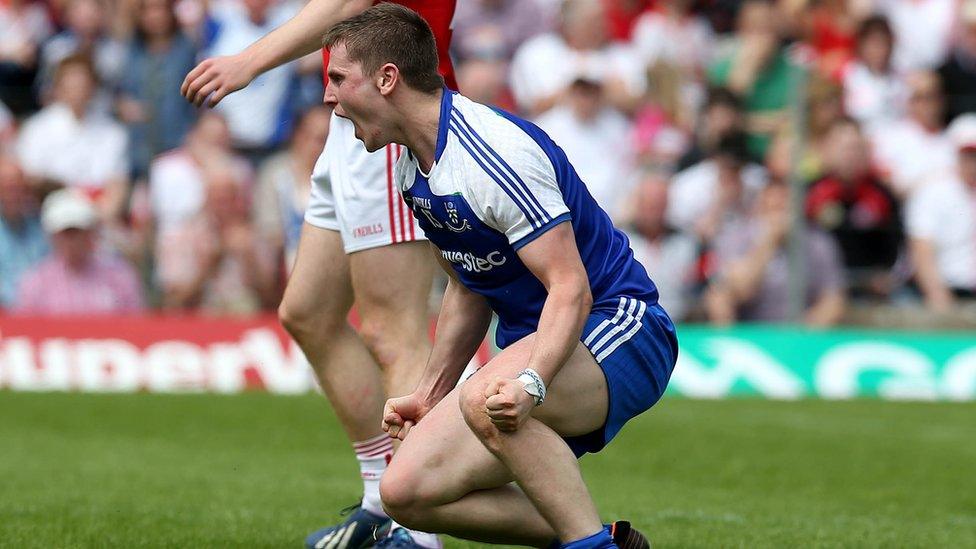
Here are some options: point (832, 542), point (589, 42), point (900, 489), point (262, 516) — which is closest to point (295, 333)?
point (262, 516)

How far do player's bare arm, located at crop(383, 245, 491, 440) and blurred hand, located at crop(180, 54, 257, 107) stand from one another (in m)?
0.92

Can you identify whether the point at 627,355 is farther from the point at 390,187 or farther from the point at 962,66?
the point at 962,66

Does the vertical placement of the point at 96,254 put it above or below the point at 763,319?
above

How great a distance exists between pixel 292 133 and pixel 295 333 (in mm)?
8021

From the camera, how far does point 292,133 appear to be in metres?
13.9

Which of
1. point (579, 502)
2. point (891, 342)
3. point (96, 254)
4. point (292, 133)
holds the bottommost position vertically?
point (891, 342)

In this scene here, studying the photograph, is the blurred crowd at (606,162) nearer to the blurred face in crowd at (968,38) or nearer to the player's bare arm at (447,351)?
the blurred face in crowd at (968,38)

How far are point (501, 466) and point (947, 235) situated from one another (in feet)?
31.8

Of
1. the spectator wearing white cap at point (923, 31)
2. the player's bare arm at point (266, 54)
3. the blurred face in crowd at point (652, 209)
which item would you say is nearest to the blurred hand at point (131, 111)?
the blurred face in crowd at point (652, 209)

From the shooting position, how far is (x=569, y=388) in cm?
471

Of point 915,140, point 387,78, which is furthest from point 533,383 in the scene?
point 915,140

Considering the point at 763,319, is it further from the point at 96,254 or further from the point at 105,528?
the point at 105,528

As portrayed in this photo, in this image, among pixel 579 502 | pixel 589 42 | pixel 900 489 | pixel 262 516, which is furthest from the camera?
pixel 589 42

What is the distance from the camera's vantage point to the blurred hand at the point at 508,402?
440 cm
